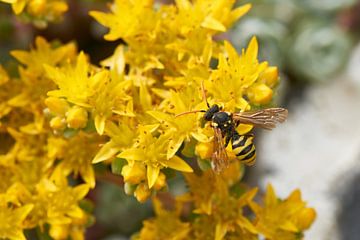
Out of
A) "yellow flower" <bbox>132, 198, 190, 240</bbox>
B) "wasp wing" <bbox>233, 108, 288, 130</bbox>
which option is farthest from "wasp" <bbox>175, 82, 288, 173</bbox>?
"yellow flower" <bbox>132, 198, 190, 240</bbox>

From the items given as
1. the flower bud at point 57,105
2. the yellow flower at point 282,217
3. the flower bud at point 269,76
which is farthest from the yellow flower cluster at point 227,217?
the flower bud at point 57,105

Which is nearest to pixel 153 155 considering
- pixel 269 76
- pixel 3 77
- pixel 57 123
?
pixel 57 123

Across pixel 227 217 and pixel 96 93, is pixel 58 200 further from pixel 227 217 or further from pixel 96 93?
pixel 227 217

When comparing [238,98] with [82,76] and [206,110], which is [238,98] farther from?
[82,76]

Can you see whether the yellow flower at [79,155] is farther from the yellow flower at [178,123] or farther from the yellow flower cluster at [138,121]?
the yellow flower at [178,123]

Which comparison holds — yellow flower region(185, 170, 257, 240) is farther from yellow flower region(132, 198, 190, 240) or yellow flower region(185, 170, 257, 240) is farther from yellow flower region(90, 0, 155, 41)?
yellow flower region(90, 0, 155, 41)

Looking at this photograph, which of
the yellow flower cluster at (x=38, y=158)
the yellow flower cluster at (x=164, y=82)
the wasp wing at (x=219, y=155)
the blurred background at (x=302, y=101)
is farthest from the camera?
the blurred background at (x=302, y=101)
